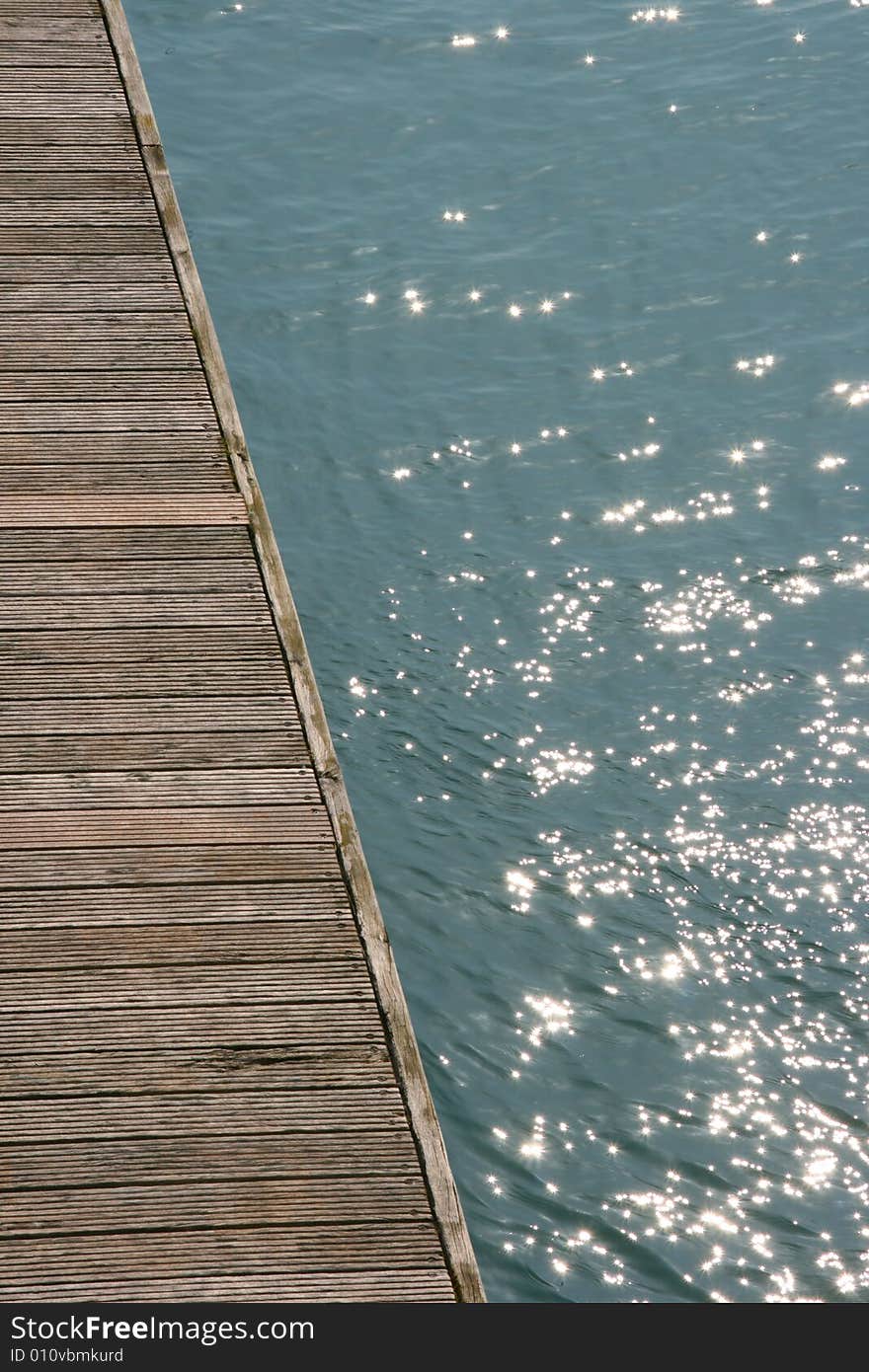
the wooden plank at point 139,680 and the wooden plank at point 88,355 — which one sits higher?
the wooden plank at point 88,355

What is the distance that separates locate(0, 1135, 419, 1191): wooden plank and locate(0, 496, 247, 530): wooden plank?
2.43 metres

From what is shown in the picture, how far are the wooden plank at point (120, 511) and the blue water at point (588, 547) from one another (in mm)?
1295

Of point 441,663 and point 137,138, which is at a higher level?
point 137,138

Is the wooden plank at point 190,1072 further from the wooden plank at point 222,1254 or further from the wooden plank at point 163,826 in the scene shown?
the wooden plank at point 163,826

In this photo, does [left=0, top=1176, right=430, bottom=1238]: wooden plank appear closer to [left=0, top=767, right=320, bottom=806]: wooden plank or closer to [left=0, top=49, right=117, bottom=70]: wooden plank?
[left=0, top=767, right=320, bottom=806]: wooden plank

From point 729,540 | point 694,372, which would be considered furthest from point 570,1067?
point 694,372

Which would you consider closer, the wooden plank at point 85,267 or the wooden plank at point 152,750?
the wooden plank at point 152,750

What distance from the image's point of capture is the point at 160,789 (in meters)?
4.71

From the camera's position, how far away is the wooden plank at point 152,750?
4.75 m

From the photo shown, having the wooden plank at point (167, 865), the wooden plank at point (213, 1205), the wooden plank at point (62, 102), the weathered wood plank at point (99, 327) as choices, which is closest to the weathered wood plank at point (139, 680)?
the wooden plank at point (167, 865)

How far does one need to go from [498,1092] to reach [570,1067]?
0.87 ft

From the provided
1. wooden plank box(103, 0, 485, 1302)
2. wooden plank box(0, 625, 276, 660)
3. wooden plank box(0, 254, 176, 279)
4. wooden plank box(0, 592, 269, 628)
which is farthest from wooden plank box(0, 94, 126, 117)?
wooden plank box(0, 625, 276, 660)

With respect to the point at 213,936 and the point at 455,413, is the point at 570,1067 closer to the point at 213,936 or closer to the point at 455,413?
the point at 213,936

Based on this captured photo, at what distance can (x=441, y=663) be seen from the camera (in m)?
6.84
